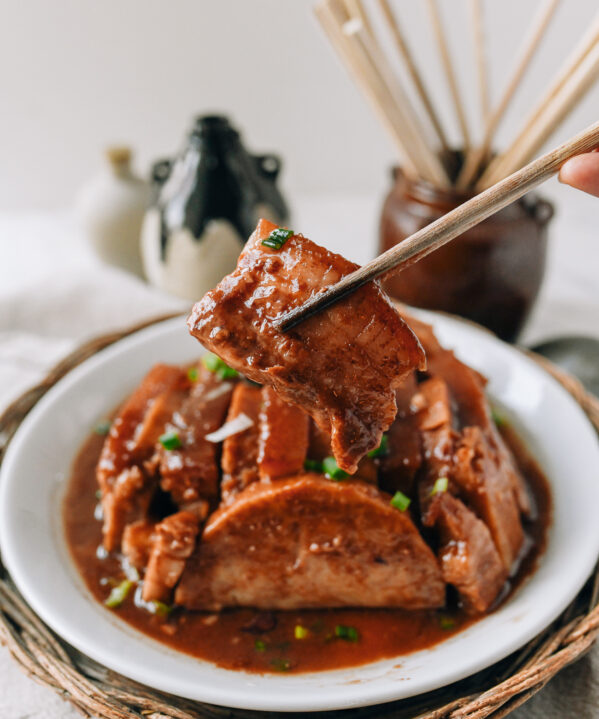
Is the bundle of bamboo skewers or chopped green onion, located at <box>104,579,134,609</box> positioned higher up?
the bundle of bamboo skewers

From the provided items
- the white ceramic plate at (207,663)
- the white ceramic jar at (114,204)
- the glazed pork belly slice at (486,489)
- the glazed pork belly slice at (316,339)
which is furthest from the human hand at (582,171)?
the white ceramic jar at (114,204)

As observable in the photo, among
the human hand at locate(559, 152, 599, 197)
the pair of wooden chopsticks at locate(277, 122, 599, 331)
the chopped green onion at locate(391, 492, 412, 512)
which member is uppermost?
the pair of wooden chopsticks at locate(277, 122, 599, 331)

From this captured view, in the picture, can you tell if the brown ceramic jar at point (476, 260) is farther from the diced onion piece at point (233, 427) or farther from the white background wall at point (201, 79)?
the white background wall at point (201, 79)

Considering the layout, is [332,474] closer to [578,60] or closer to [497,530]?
[497,530]

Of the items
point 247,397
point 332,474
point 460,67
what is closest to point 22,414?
point 247,397

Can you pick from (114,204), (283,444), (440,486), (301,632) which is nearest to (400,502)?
(440,486)

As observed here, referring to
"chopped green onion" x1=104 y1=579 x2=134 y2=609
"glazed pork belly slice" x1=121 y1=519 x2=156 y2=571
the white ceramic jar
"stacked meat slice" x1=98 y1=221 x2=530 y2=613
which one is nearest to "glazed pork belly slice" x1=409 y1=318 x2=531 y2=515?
"stacked meat slice" x1=98 y1=221 x2=530 y2=613

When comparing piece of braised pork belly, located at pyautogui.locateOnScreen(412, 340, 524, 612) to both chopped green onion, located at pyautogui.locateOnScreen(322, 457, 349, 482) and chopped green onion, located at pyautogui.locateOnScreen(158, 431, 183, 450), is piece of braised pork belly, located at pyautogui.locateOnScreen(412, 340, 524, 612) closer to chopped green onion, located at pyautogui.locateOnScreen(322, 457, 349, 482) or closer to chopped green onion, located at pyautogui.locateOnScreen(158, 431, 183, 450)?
chopped green onion, located at pyautogui.locateOnScreen(322, 457, 349, 482)
